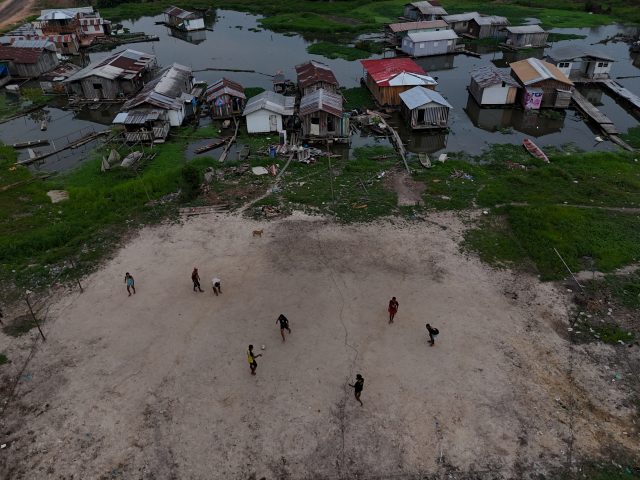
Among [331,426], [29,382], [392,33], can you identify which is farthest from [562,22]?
[29,382]

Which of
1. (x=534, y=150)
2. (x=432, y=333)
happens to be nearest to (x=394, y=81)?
(x=534, y=150)

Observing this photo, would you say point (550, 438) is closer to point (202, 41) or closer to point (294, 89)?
point (294, 89)

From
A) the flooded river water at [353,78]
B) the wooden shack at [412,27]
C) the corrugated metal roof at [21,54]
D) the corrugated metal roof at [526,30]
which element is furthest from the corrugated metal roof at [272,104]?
the corrugated metal roof at [526,30]

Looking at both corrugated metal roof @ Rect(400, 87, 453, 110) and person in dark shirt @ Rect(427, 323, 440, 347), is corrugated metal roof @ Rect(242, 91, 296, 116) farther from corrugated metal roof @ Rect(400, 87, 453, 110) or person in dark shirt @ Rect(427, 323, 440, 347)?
person in dark shirt @ Rect(427, 323, 440, 347)

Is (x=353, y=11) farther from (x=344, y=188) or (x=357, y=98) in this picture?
(x=344, y=188)

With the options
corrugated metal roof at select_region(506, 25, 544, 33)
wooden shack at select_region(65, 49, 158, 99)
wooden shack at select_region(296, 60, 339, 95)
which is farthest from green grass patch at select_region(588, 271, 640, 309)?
corrugated metal roof at select_region(506, 25, 544, 33)

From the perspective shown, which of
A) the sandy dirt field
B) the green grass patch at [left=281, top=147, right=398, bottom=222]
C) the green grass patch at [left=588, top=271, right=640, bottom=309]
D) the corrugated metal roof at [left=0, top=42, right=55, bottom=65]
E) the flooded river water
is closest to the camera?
the sandy dirt field
